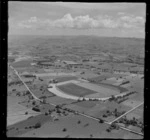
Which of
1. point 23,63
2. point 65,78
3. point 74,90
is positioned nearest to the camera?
point 74,90

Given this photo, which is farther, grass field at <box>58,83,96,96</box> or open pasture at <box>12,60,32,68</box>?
open pasture at <box>12,60,32,68</box>

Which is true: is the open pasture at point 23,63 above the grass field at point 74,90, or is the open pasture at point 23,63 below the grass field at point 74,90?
above

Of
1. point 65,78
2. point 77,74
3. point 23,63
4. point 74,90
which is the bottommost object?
point 74,90

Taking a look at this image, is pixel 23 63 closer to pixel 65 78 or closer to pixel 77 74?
pixel 65 78

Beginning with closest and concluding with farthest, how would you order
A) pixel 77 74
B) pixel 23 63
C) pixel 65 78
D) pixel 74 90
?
pixel 74 90, pixel 65 78, pixel 77 74, pixel 23 63

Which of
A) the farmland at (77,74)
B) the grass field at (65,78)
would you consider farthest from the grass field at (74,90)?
the grass field at (65,78)

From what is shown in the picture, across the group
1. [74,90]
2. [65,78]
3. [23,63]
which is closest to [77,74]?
[65,78]

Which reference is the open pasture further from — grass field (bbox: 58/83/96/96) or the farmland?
grass field (bbox: 58/83/96/96)

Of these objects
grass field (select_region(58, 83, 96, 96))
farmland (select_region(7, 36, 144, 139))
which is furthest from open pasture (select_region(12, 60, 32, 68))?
grass field (select_region(58, 83, 96, 96))

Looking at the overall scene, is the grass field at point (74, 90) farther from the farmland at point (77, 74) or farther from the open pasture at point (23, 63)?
the open pasture at point (23, 63)
